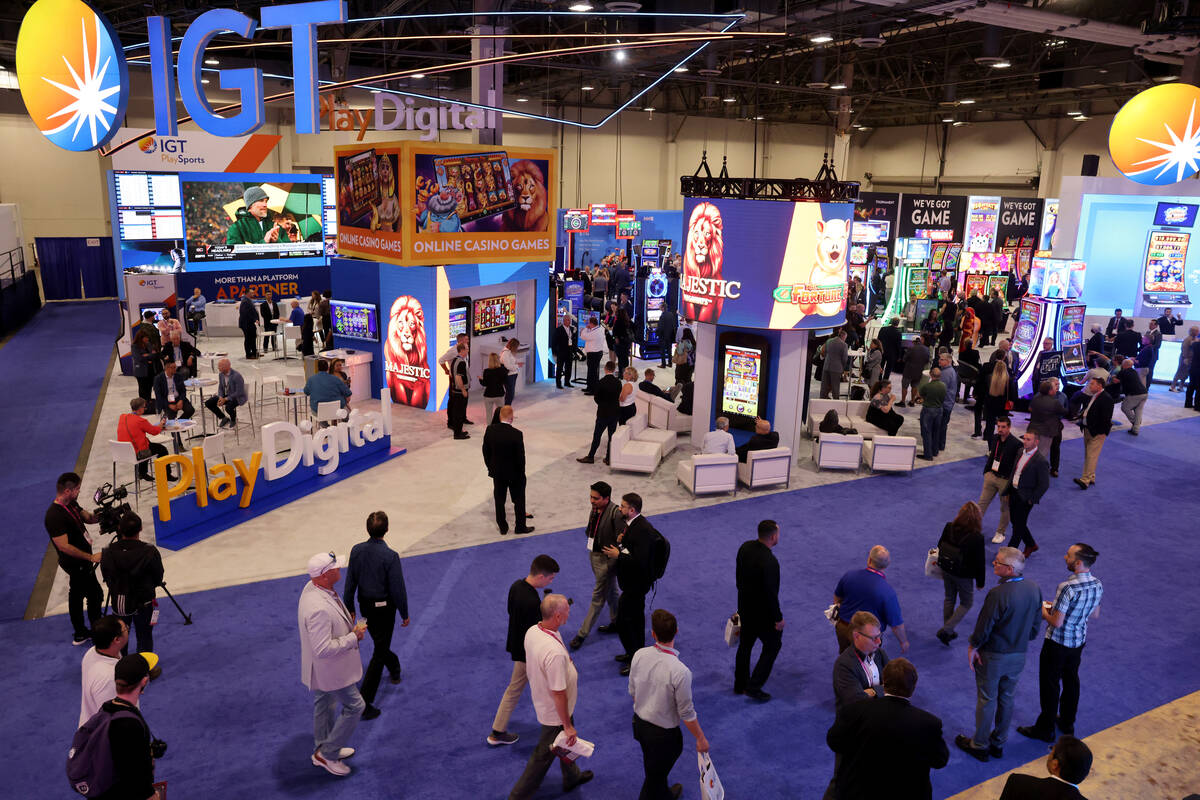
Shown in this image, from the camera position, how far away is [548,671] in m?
4.64

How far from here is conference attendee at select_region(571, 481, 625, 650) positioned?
6.50 m

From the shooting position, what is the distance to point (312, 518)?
9438 mm

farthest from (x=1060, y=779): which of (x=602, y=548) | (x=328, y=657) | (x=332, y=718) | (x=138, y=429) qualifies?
(x=138, y=429)

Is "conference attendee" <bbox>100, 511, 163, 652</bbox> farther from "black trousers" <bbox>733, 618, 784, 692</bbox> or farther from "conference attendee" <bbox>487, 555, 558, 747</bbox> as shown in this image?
"black trousers" <bbox>733, 618, 784, 692</bbox>

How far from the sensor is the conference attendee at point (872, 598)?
567 centimetres

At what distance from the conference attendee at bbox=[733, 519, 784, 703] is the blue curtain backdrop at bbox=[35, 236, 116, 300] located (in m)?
26.7

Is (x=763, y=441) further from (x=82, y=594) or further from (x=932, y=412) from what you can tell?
(x=82, y=594)

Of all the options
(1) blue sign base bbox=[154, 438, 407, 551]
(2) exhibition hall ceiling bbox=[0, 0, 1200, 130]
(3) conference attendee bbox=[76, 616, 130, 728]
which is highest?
(2) exhibition hall ceiling bbox=[0, 0, 1200, 130]

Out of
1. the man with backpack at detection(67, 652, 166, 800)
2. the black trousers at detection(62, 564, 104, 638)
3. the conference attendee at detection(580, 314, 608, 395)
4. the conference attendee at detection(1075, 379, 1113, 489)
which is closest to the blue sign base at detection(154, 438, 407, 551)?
the black trousers at detection(62, 564, 104, 638)

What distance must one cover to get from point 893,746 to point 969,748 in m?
2.23

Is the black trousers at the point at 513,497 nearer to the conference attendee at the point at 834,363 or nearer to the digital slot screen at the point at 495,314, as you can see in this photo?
the digital slot screen at the point at 495,314

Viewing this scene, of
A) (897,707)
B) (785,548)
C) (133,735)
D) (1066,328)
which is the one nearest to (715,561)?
(785,548)

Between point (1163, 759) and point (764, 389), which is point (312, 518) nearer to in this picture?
point (764, 389)

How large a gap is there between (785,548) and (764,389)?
3198mm
